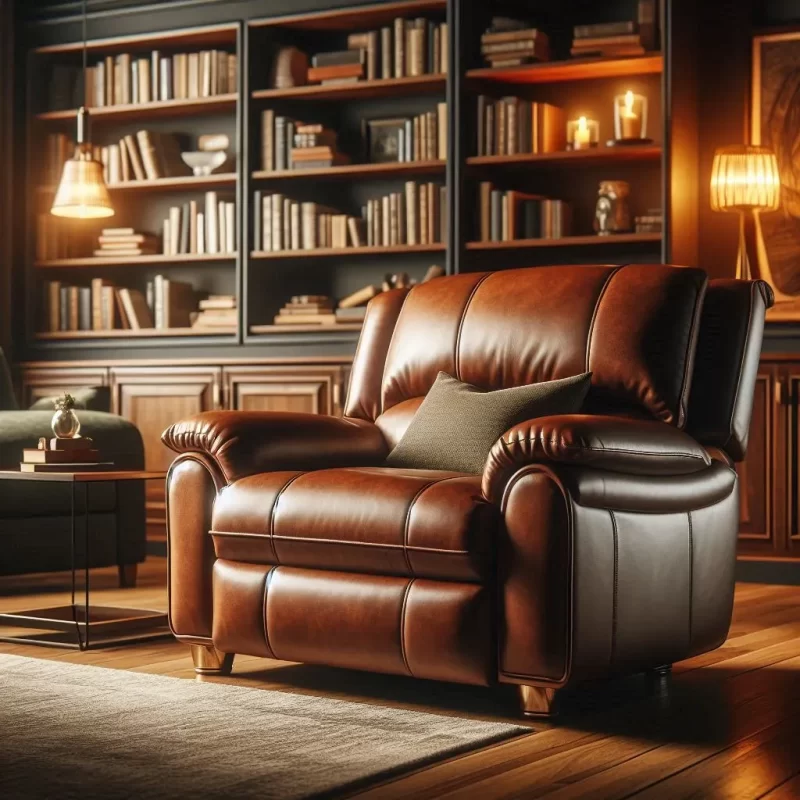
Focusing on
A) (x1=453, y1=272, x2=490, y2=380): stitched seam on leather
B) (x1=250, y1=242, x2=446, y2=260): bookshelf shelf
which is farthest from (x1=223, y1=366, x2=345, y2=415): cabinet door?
(x1=453, y1=272, x2=490, y2=380): stitched seam on leather

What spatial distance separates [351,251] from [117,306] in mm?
1250

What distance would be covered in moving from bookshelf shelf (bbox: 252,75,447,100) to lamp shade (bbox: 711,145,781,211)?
1178 millimetres

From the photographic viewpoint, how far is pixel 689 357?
314 cm

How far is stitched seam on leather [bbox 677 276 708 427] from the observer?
3.11 meters

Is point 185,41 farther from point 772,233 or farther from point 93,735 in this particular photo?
point 93,735

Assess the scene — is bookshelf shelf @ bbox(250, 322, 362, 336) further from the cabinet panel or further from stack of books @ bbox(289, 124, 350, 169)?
the cabinet panel

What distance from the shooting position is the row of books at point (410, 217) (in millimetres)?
5707

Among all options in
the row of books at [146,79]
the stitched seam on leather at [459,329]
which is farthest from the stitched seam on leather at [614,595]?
the row of books at [146,79]

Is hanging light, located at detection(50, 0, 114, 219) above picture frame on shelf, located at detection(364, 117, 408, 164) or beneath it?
beneath

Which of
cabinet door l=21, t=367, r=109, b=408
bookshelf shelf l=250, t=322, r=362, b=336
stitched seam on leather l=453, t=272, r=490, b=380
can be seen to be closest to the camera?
stitched seam on leather l=453, t=272, r=490, b=380

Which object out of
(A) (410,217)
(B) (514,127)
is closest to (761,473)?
(B) (514,127)

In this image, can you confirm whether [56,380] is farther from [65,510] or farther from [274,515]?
[274,515]

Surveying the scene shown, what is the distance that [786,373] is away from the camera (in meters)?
5.03

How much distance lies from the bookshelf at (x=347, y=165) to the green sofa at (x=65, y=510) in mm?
1211
